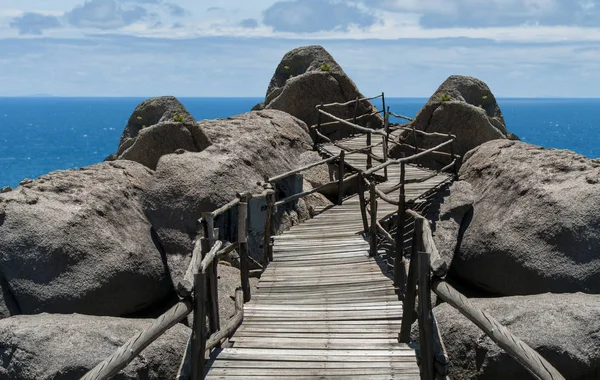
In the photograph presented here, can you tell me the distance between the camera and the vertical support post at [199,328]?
24.4 ft

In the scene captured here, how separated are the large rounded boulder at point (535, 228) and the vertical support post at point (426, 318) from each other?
248 inches

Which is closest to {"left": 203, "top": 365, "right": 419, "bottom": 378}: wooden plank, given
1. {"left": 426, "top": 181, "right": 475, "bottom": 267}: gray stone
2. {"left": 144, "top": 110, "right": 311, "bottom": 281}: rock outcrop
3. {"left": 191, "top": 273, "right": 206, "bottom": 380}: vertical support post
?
{"left": 191, "top": 273, "right": 206, "bottom": 380}: vertical support post

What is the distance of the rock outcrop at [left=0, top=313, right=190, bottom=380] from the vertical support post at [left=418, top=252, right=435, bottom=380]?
4.23m

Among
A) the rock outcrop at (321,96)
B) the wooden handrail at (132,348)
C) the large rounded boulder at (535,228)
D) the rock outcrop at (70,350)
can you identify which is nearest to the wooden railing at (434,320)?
the wooden handrail at (132,348)

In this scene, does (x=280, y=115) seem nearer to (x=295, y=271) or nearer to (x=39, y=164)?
(x=295, y=271)

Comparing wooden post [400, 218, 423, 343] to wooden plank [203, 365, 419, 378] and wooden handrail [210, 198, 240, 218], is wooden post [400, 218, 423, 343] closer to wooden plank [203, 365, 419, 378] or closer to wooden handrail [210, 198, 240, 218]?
wooden plank [203, 365, 419, 378]

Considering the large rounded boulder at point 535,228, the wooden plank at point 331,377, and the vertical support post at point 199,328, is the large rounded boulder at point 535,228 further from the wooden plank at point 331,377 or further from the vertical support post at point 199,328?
the vertical support post at point 199,328

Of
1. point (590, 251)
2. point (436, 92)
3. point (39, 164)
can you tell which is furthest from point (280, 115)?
point (39, 164)

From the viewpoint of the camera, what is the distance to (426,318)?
7.93m

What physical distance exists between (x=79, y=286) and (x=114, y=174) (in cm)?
328

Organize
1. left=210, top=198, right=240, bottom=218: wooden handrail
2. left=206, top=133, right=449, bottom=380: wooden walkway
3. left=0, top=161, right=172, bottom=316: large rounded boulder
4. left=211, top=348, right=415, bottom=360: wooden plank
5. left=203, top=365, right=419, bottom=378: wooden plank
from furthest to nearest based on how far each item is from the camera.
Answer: left=0, top=161, right=172, bottom=316: large rounded boulder → left=210, top=198, right=240, bottom=218: wooden handrail → left=211, top=348, right=415, bottom=360: wooden plank → left=206, top=133, right=449, bottom=380: wooden walkway → left=203, top=365, right=419, bottom=378: wooden plank

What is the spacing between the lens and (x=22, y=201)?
13.5 meters

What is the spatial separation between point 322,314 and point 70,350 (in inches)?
135

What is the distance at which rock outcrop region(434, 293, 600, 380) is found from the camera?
34.3ft
